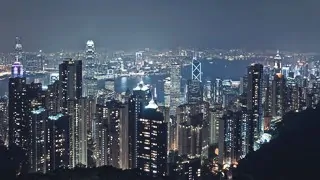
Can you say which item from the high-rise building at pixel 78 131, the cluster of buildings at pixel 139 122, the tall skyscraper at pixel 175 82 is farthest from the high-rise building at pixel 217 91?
the high-rise building at pixel 78 131

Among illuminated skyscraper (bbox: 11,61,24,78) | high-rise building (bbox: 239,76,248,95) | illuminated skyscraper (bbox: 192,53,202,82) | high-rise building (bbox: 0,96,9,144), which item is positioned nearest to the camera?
high-rise building (bbox: 0,96,9,144)

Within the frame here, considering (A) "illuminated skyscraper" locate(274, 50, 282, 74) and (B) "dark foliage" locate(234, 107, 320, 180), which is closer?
(B) "dark foliage" locate(234, 107, 320, 180)

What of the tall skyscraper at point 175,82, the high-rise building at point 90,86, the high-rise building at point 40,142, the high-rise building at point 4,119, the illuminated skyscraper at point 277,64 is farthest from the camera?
the tall skyscraper at point 175,82

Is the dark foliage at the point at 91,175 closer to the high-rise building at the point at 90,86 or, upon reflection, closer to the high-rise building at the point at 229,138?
the high-rise building at the point at 229,138

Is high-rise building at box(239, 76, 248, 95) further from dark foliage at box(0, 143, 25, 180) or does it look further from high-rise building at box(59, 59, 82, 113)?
dark foliage at box(0, 143, 25, 180)

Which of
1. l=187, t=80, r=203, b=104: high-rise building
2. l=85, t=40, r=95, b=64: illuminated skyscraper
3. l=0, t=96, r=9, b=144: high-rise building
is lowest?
l=0, t=96, r=9, b=144: high-rise building

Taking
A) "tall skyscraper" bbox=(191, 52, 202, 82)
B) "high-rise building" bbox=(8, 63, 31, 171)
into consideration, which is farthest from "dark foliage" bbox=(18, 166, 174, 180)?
"tall skyscraper" bbox=(191, 52, 202, 82)

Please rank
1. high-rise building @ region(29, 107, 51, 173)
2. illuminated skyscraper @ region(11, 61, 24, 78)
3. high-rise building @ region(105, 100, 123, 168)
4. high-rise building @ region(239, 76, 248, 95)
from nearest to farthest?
high-rise building @ region(29, 107, 51, 173) → high-rise building @ region(105, 100, 123, 168) → illuminated skyscraper @ region(11, 61, 24, 78) → high-rise building @ region(239, 76, 248, 95)

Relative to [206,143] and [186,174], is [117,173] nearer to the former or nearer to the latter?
[186,174]
